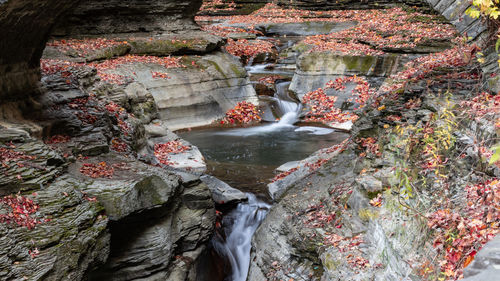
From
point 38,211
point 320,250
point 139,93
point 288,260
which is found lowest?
point 288,260

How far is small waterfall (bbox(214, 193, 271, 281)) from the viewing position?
24.2 ft

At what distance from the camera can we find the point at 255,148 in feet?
39.0

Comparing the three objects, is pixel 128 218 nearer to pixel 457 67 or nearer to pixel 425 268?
pixel 425 268

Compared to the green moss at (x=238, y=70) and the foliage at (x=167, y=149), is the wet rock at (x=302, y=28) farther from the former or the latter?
the foliage at (x=167, y=149)

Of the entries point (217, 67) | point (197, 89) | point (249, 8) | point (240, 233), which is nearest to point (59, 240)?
point (240, 233)

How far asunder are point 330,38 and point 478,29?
1332 centimetres

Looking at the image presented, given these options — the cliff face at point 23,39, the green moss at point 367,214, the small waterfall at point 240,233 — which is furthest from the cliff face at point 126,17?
the green moss at point 367,214

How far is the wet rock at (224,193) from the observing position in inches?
321

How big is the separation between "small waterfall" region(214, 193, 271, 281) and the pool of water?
0.49 meters

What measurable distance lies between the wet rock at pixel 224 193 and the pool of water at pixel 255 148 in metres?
0.46

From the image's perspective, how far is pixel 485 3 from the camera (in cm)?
359

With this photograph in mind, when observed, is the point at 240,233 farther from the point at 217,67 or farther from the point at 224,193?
the point at 217,67

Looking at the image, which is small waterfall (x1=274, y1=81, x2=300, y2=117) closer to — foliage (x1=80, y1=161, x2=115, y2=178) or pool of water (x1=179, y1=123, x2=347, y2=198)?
pool of water (x1=179, y1=123, x2=347, y2=198)

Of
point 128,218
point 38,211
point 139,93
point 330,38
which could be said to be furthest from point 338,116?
point 38,211
